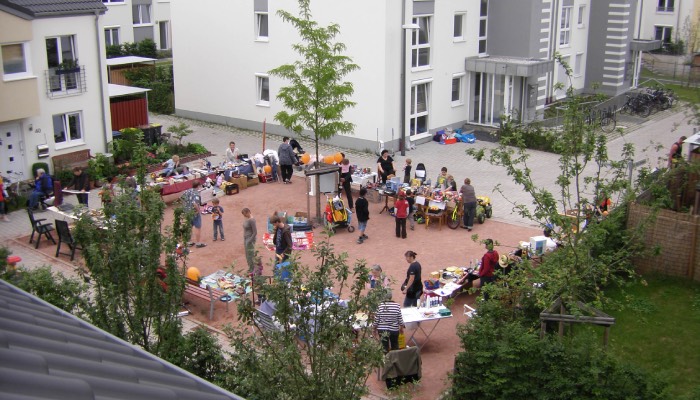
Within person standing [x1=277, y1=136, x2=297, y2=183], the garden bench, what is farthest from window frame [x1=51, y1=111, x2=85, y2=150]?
person standing [x1=277, y1=136, x2=297, y2=183]

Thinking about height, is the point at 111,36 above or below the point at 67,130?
above

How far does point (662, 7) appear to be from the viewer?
48562 millimetres

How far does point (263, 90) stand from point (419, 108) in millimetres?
6220

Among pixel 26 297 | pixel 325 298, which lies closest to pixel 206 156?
pixel 325 298

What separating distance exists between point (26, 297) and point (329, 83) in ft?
50.4

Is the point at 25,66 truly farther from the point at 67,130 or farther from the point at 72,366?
the point at 72,366

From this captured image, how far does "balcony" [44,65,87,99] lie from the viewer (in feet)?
78.0

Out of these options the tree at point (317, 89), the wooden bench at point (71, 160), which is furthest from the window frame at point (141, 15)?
the tree at point (317, 89)

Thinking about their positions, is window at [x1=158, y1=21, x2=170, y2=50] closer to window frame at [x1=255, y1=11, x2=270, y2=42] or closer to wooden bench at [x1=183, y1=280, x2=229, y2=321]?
window frame at [x1=255, y1=11, x2=270, y2=42]

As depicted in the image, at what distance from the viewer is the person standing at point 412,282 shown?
14.3 metres

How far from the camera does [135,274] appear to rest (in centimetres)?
904

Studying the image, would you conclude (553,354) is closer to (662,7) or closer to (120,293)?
(120,293)

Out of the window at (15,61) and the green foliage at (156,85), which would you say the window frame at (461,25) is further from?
the window at (15,61)

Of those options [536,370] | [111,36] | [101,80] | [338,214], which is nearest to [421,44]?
[338,214]
